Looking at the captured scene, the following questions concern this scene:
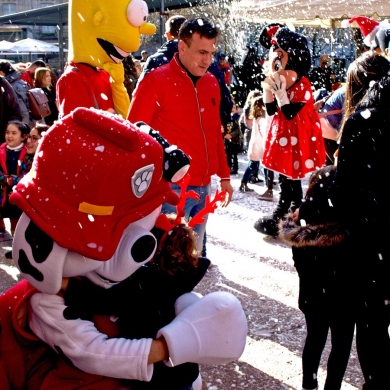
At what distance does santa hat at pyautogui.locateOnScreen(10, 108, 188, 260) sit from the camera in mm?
1564

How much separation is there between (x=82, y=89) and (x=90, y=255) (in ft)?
8.50

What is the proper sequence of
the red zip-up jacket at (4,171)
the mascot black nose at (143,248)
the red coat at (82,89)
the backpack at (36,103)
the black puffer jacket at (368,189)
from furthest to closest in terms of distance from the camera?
the backpack at (36,103), the red zip-up jacket at (4,171), the red coat at (82,89), the black puffer jacket at (368,189), the mascot black nose at (143,248)

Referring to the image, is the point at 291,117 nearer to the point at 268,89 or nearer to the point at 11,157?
the point at 268,89

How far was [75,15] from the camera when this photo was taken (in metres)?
4.27

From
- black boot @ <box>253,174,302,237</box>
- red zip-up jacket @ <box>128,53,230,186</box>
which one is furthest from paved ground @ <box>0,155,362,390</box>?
red zip-up jacket @ <box>128,53,230,186</box>

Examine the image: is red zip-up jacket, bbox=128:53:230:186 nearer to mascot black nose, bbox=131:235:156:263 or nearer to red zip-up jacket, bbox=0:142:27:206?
red zip-up jacket, bbox=0:142:27:206

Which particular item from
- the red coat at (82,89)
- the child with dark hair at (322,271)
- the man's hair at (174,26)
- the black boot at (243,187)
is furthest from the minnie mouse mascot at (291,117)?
the child with dark hair at (322,271)

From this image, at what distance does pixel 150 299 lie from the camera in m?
1.79

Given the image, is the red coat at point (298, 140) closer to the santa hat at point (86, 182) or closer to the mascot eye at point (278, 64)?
the mascot eye at point (278, 64)

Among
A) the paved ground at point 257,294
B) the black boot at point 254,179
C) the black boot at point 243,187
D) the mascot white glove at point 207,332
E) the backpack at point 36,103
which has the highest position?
the mascot white glove at point 207,332

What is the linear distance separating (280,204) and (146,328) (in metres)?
3.97

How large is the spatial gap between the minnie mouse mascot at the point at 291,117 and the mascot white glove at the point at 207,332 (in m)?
3.65

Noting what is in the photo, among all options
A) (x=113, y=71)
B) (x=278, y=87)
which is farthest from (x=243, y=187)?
(x=113, y=71)

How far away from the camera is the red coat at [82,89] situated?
391 centimetres
